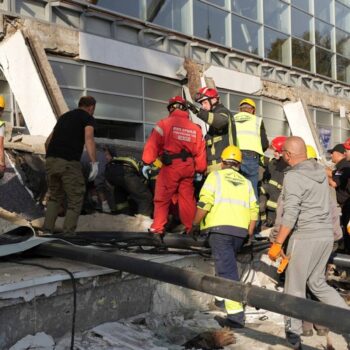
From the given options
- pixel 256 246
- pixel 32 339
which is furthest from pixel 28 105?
pixel 32 339

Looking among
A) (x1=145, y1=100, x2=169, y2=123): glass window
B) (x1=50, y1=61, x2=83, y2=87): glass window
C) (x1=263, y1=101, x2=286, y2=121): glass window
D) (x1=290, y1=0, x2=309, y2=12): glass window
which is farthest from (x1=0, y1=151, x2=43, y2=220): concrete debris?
(x1=290, y1=0, x2=309, y2=12): glass window

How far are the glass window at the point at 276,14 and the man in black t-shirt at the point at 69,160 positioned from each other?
11572 millimetres

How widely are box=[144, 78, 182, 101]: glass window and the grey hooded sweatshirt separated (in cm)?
830

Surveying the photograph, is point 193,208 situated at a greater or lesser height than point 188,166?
lesser

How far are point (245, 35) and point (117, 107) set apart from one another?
18.7 feet

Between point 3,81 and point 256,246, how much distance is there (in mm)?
6426

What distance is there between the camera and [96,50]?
1093 centimetres

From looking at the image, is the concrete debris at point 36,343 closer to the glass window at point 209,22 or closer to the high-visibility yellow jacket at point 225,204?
the high-visibility yellow jacket at point 225,204

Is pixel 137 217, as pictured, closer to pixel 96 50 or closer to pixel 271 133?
pixel 96 50

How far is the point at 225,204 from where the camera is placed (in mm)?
4855

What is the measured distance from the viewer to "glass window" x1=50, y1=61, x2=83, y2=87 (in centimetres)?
1039

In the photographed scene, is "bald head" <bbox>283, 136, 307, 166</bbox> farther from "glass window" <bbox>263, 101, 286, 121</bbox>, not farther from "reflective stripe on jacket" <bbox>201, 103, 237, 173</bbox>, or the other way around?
"glass window" <bbox>263, 101, 286, 121</bbox>

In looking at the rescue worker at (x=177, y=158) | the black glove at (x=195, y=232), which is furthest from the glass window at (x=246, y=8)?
the black glove at (x=195, y=232)

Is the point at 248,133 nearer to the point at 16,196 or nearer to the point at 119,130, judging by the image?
the point at 16,196
